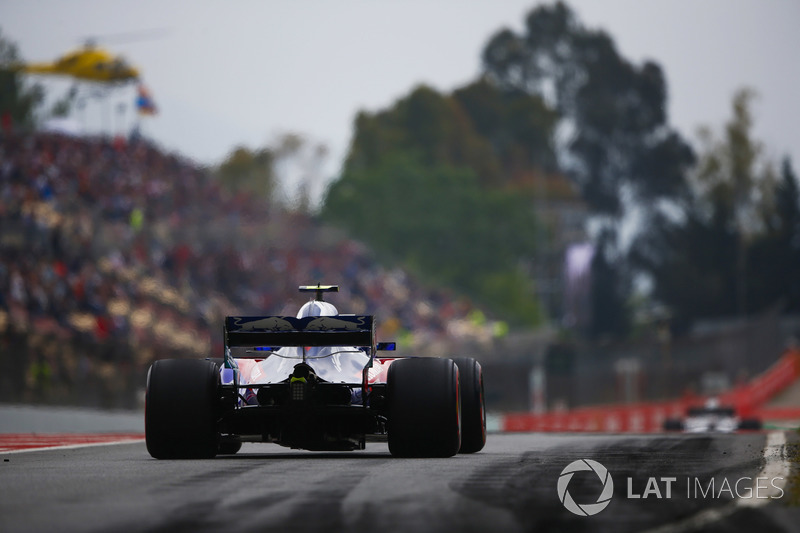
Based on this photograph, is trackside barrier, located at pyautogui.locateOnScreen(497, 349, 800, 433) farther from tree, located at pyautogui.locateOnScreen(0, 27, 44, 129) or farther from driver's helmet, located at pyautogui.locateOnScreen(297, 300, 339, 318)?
tree, located at pyautogui.locateOnScreen(0, 27, 44, 129)

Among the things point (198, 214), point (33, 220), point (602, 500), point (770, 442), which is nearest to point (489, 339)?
point (198, 214)

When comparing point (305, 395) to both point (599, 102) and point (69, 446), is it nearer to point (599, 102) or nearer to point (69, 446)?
point (69, 446)

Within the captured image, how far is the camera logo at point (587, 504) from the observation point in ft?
26.3

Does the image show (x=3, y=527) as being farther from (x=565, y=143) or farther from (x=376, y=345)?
(x=565, y=143)

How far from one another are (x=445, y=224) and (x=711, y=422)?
2280 inches

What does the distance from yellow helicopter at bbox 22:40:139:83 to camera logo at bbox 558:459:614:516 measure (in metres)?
50.0

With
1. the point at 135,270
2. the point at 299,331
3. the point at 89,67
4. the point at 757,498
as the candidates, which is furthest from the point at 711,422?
the point at 89,67

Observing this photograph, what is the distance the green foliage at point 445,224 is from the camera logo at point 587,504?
78.5m

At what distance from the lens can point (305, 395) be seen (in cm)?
1250

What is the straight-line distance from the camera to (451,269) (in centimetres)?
9150

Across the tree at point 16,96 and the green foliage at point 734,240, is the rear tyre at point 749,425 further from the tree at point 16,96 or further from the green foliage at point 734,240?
the green foliage at point 734,240

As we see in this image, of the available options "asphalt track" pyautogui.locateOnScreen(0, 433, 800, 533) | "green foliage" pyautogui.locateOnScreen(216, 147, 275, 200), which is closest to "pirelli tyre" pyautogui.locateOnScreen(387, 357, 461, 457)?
"asphalt track" pyautogui.locateOnScreen(0, 433, 800, 533)

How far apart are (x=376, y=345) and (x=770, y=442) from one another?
16.5ft

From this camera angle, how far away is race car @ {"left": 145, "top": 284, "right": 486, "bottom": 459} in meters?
12.5
